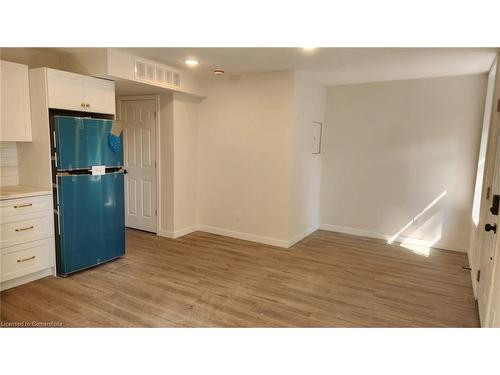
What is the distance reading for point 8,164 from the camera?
345 centimetres

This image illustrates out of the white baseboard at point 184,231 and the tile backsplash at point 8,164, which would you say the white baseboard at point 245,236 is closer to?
the white baseboard at point 184,231

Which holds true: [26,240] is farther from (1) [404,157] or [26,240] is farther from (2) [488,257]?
(1) [404,157]

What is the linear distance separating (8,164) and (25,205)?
27.6 inches

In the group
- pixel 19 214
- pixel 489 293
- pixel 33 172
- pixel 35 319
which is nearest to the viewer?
pixel 489 293

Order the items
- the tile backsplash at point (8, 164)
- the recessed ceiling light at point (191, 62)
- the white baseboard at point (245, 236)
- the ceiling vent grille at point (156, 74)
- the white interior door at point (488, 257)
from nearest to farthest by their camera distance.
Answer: the white interior door at point (488, 257)
the tile backsplash at point (8, 164)
the ceiling vent grille at point (156, 74)
the recessed ceiling light at point (191, 62)
the white baseboard at point (245, 236)

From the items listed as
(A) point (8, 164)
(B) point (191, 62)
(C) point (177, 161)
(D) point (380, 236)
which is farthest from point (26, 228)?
(D) point (380, 236)

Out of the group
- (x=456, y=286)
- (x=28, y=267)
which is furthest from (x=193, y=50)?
(x=456, y=286)

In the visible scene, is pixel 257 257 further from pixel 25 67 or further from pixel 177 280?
pixel 25 67

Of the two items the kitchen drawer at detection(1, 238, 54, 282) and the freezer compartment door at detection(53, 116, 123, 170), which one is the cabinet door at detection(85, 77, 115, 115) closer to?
the freezer compartment door at detection(53, 116, 123, 170)

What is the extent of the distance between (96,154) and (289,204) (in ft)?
8.20

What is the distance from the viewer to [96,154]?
3484 millimetres

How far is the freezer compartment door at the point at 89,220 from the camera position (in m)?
3.33

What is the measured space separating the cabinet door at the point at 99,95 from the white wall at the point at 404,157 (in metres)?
3.33

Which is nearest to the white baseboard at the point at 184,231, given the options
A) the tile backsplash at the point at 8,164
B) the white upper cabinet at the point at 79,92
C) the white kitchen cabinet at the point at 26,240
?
the white kitchen cabinet at the point at 26,240
